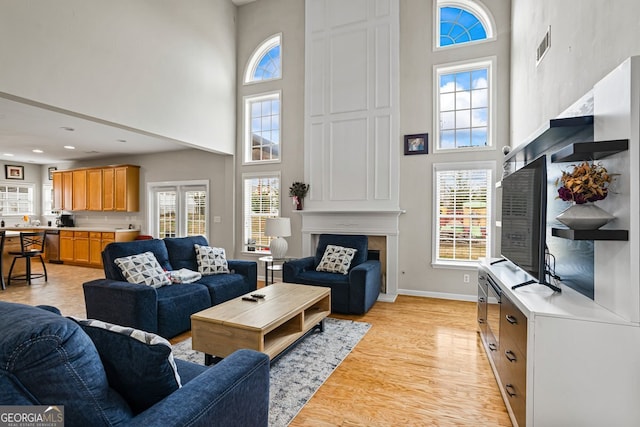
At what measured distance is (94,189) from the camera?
7.65 metres

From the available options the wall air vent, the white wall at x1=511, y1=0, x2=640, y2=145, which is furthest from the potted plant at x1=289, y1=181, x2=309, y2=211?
the wall air vent

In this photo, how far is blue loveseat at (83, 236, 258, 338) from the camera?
9.71 ft

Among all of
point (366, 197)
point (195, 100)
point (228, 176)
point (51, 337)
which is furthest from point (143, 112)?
point (51, 337)

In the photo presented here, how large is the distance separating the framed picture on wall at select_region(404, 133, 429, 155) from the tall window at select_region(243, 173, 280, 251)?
239 centimetres

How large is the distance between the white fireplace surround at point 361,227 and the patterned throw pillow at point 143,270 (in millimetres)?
2394

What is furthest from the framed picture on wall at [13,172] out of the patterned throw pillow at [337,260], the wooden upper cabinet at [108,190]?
the patterned throw pillow at [337,260]

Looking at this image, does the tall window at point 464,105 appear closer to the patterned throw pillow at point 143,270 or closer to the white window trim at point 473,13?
the white window trim at point 473,13

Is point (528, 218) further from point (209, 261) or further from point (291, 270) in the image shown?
point (209, 261)

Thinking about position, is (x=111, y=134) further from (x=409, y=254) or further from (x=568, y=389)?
(x=568, y=389)

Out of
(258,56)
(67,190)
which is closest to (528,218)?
(258,56)

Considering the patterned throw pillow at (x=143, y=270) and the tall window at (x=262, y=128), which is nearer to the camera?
the patterned throw pillow at (x=143, y=270)

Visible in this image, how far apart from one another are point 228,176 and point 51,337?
5.56 metres

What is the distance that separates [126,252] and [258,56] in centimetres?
451

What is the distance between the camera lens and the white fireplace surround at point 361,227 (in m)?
4.82
